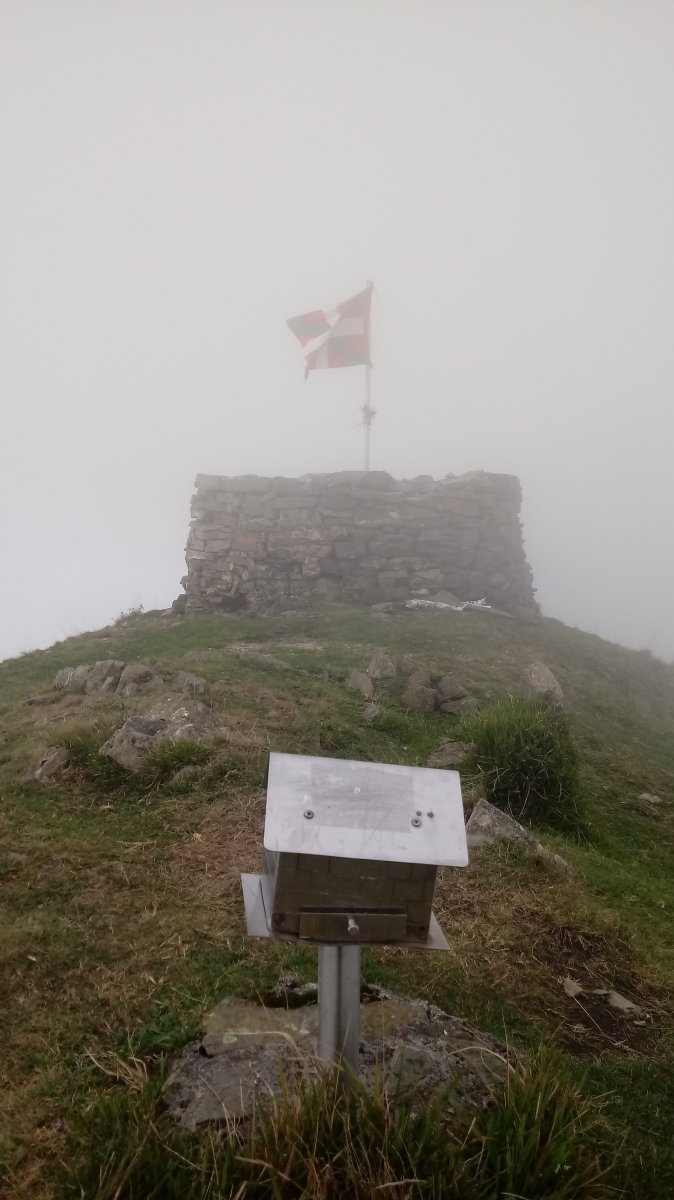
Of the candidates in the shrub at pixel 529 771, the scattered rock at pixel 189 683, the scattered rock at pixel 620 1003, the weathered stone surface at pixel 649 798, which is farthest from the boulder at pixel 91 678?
the scattered rock at pixel 620 1003

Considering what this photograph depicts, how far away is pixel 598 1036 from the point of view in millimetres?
3725

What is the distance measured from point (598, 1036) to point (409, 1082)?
1.40 m

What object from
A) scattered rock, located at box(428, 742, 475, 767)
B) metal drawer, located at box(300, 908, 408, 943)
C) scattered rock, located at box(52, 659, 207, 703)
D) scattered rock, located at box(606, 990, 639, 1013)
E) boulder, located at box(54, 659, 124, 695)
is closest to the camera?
metal drawer, located at box(300, 908, 408, 943)

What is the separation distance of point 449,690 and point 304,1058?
8323mm

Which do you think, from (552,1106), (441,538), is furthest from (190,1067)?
(441,538)

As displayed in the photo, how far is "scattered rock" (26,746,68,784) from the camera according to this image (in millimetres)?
6629

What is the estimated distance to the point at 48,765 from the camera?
674cm

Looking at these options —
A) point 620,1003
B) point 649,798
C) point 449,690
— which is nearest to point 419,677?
point 449,690

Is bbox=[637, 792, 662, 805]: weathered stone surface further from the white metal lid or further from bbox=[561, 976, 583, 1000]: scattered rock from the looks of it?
the white metal lid

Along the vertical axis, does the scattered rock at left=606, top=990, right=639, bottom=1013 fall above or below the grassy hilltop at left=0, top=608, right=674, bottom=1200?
below

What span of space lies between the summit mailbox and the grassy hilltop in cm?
70

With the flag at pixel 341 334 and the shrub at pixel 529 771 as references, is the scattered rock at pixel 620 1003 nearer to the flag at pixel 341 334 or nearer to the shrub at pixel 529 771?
the shrub at pixel 529 771

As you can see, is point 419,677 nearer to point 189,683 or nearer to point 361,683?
point 361,683

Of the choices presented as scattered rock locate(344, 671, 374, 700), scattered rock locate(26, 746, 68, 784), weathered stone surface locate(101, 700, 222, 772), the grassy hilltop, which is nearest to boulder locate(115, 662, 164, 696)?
the grassy hilltop
